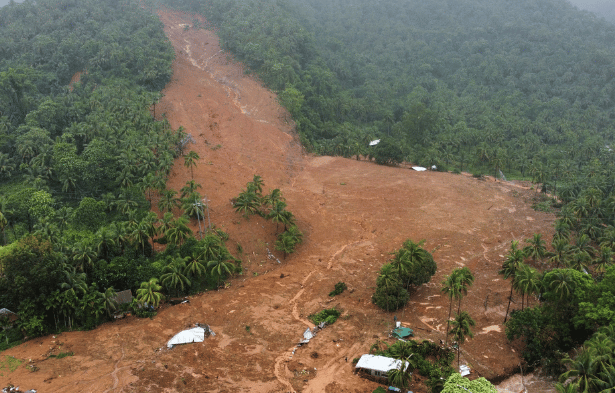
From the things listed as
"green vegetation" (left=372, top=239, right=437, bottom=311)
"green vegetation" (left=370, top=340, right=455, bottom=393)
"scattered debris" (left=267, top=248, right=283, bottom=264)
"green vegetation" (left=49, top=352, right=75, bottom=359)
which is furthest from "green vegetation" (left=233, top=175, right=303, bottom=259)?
"green vegetation" (left=49, top=352, right=75, bottom=359)

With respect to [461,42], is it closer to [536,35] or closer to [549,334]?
[536,35]

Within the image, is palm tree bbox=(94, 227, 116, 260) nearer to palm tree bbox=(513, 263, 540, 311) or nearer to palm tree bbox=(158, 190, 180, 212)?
palm tree bbox=(158, 190, 180, 212)

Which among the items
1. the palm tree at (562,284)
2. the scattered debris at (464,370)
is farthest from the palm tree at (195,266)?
the palm tree at (562,284)

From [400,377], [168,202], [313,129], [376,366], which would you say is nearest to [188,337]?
[376,366]

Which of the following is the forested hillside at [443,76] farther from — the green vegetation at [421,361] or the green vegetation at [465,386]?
the green vegetation at [465,386]

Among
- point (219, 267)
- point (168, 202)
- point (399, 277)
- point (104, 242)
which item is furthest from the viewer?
point (168, 202)

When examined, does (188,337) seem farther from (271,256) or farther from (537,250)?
(537,250)
